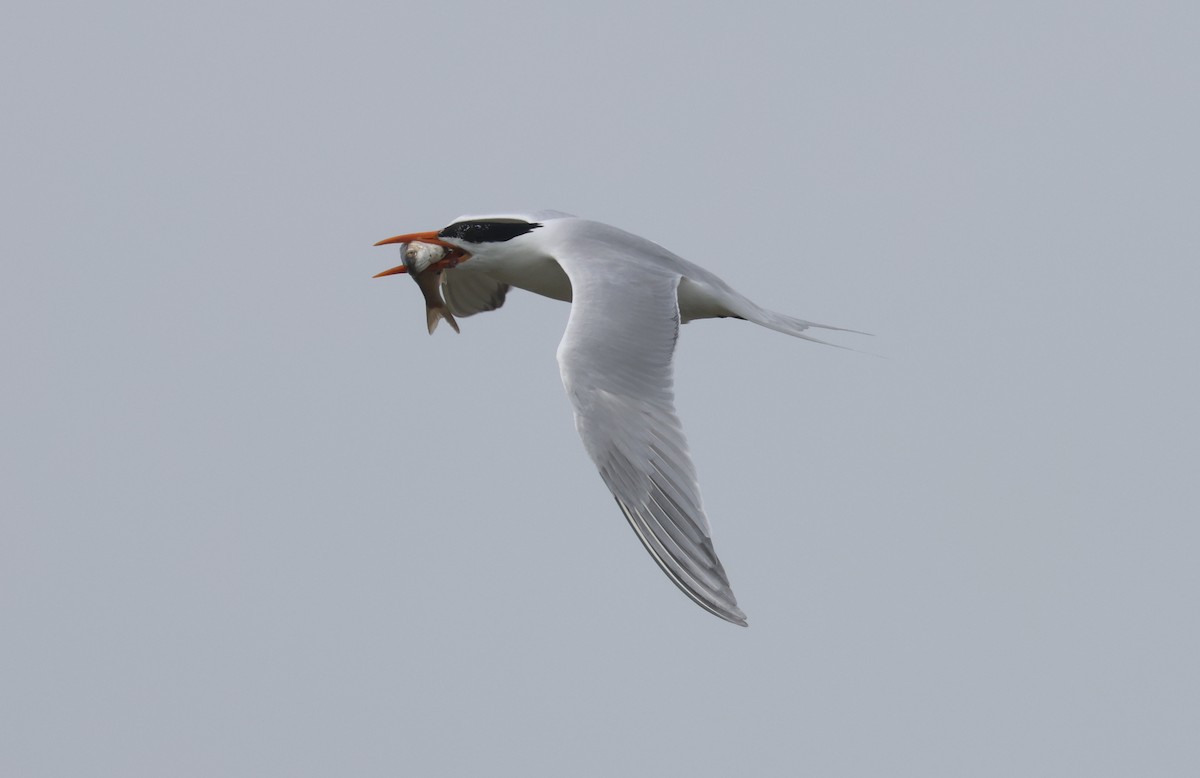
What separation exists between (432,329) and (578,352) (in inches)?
130

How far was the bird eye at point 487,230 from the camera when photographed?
11680mm

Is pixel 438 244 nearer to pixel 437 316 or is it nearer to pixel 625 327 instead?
pixel 437 316

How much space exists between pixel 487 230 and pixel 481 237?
69 millimetres

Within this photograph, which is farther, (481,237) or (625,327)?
(481,237)

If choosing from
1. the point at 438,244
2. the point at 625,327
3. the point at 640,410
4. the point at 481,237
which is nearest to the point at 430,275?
the point at 438,244

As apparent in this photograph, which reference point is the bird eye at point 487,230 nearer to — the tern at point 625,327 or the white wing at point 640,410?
the tern at point 625,327

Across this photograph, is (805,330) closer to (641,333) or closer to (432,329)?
(641,333)

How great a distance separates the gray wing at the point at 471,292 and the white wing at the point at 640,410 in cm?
220

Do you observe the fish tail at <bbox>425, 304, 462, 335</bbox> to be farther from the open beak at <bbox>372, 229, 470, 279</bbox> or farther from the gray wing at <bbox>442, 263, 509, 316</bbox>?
the open beak at <bbox>372, 229, 470, 279</bbox>

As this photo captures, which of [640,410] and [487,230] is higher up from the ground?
[487,230]

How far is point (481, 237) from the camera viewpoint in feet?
39.0

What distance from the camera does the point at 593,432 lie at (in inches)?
366

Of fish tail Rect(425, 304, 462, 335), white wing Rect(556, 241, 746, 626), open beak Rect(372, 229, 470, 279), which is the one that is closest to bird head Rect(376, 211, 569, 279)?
open beak Rect(372, 229, 470, 279)

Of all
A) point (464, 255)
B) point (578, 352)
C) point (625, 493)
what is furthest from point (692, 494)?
point (464, 255)
